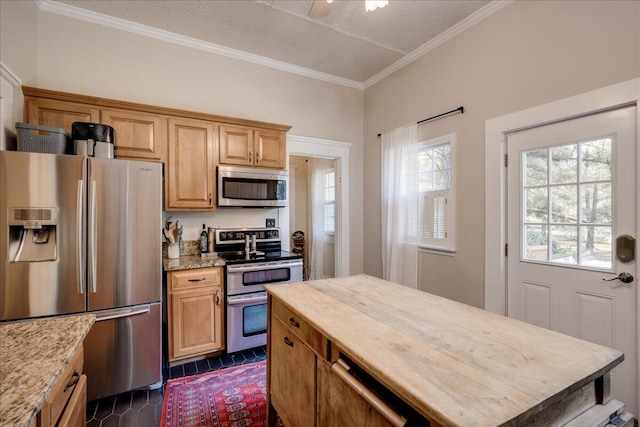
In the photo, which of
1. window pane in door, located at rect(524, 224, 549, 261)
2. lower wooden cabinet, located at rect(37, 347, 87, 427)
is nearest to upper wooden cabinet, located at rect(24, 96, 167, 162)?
lower wooden cabinet, located at rect(37, 347, 87, 427)

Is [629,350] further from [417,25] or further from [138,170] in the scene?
[138,170]

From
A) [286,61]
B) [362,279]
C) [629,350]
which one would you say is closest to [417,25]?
[286,61]

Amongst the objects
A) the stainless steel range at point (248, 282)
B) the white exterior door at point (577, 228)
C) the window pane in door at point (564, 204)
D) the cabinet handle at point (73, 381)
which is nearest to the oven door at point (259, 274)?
the stainless steel range at point (248, 282)

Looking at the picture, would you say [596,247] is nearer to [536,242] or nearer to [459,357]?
[536,242]

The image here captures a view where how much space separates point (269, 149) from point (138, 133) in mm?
1210

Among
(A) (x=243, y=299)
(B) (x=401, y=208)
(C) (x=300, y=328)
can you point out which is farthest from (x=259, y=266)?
(B) (x=401, y=208)

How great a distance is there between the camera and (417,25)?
2732 mm

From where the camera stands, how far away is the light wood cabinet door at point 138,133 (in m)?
2.49

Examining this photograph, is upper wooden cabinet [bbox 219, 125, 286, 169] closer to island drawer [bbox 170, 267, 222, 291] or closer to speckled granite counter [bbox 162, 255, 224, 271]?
speckled granite counter [bbox 162, 255, 224, 271]

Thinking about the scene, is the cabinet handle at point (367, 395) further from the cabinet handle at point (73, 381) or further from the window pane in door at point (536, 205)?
the window pane in door at point (536, 205)

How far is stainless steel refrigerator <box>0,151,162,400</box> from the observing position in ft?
5.86

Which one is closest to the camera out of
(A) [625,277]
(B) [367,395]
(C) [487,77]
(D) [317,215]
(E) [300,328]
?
(B) [367,395]

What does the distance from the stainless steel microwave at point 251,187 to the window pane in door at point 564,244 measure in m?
2.41

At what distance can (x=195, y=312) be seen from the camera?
2.55 metres
